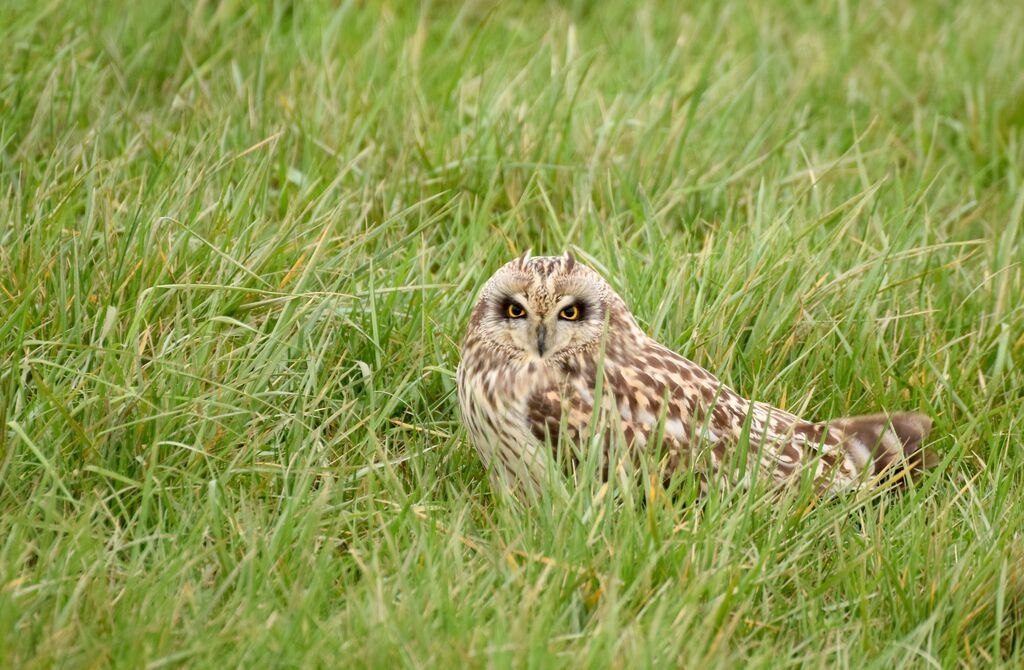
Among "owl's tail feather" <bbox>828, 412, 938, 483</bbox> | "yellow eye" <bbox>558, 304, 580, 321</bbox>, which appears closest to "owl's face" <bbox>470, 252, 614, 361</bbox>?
"yellow eye" <bbox>558, 304, 580, 321</bbox>

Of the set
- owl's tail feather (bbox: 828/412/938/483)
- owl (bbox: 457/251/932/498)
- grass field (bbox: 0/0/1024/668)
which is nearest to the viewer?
grass field (bbox: 0/0/1024/668)

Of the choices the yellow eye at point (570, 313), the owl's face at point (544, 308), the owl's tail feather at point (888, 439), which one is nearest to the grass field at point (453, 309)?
the owl's tail feather at point (888, 439)

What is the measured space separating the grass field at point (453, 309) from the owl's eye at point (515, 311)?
441 mm

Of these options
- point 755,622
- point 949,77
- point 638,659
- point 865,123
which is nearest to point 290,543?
point 638,659

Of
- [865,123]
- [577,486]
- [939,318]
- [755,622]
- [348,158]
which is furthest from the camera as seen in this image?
[865,123]

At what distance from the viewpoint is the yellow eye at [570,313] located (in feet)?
12.2

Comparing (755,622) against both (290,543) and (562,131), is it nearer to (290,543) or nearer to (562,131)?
(290,543)

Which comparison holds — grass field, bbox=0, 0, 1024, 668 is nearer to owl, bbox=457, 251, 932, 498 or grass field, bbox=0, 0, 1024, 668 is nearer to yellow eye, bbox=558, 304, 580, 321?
owl, bbox=457, 251, 932, 498

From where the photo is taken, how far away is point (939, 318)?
4.65 meters

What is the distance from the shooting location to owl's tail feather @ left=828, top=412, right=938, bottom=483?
12.8 feet

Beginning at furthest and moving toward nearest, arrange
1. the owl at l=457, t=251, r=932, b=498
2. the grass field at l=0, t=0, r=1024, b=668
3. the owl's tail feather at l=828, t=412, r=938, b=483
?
the owl's tail feather at l=828, t=412, r=938, b=483, the owl at l=457, t=251, r=932, b=498, the grass field at l=0, t=0, r=1024, b=668

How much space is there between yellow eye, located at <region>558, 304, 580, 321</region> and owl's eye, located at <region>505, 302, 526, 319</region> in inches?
4.1

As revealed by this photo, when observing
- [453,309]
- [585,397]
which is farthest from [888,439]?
[453,309]

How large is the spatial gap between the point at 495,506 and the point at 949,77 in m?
3.69
